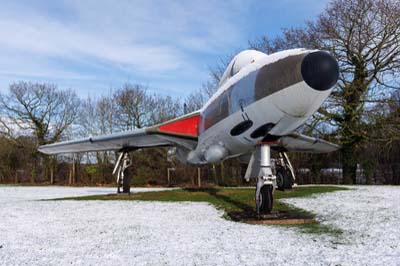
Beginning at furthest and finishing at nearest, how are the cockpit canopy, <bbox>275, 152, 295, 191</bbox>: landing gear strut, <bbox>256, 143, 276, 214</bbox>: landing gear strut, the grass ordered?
1. <bbox>275, 152, 295, 191</bbox>: landing gear strut
2. the cockpit canopy
3. <bbox>256, 143, 276, 214</bbox>: landing gear strut
4. the grass

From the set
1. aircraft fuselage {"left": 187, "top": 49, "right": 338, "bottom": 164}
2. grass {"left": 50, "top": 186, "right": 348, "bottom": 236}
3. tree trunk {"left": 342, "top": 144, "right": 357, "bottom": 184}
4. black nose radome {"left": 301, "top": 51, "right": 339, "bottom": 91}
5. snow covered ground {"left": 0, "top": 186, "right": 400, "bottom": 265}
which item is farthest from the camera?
tree trunk {"left": 342, "top": 144, "right": 357, "bottom": 184}

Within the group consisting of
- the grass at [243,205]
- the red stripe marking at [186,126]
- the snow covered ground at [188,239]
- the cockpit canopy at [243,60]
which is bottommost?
the snow covered ground at [188,239]

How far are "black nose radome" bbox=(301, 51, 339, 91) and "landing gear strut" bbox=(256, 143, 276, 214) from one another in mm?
2411

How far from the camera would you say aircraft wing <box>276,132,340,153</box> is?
14.1 m

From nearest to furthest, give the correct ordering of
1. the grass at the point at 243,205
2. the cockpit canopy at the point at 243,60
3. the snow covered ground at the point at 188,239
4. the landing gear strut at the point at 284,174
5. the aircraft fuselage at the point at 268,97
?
1. the snow covered ground at the point at 188,239
2. the aircraft fuselage at the point at 268,97
3. the grass at the point at 243,205
4. the cockpit canopy at the point at 243,60
5. the landing gear strut at the point at 284,174

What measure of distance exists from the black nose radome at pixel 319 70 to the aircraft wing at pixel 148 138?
6245 mm

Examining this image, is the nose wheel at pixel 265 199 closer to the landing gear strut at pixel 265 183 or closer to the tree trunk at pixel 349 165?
the landing gear strut at pixel 265 183

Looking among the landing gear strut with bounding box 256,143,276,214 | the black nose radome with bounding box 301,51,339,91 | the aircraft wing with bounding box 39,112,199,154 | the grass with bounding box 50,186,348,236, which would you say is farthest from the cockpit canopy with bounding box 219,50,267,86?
the grass with bounding box 50,186,348,236

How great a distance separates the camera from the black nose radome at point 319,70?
607 cm

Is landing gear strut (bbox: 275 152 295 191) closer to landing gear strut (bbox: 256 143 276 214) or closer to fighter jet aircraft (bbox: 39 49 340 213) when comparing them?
fighter jet aircraft (bbox: 39 49 340 213)

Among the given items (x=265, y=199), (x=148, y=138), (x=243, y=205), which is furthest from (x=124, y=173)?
(x=265, y=199)

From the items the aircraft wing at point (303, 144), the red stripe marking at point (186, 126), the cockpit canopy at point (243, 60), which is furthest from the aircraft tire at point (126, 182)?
the cockpit canopy at point (243, 60)

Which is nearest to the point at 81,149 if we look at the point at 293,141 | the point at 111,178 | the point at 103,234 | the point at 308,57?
the point at 293,141

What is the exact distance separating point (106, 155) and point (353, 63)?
23515 mm
